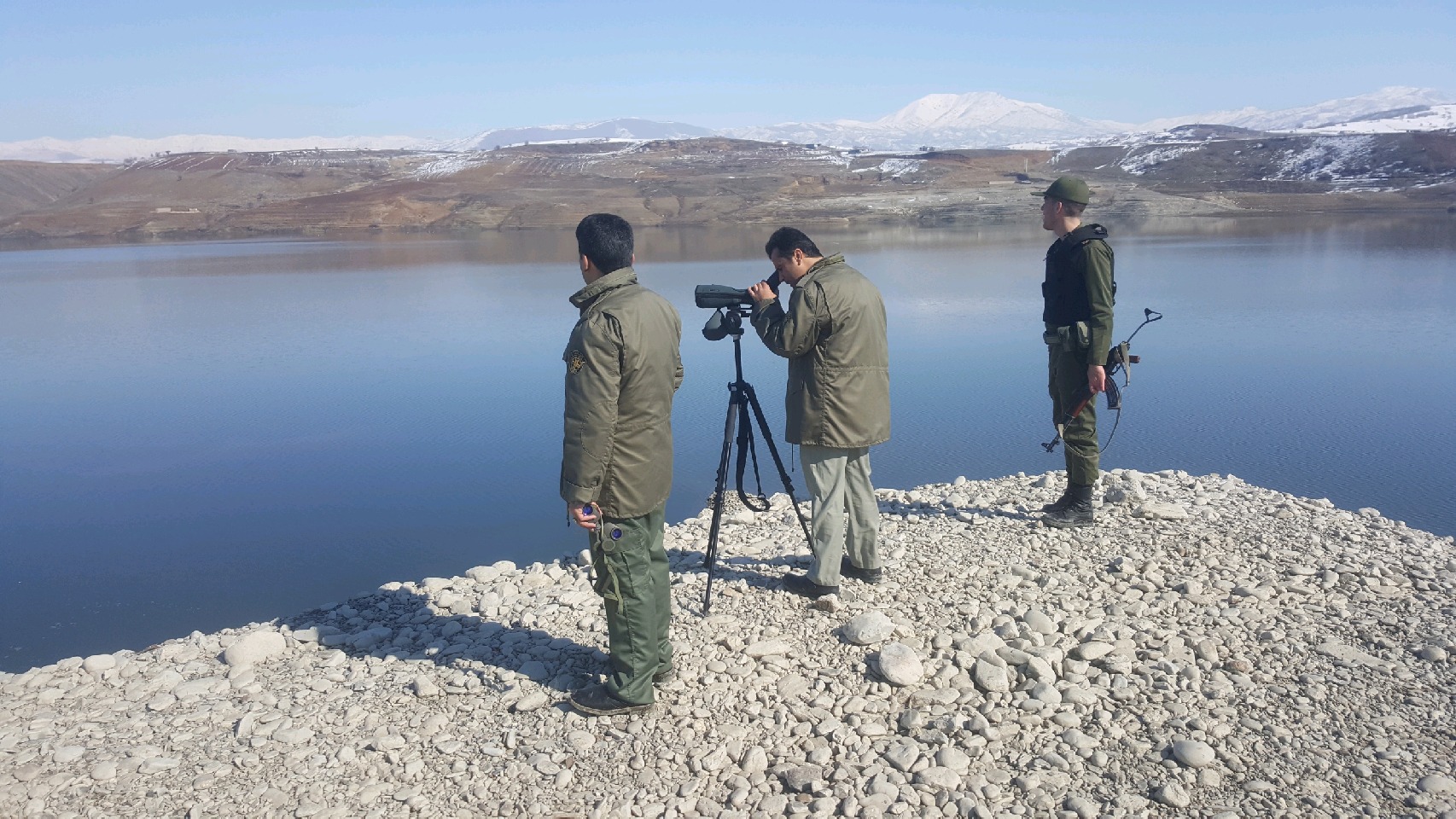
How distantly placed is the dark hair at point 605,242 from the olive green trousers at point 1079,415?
9.01 ft

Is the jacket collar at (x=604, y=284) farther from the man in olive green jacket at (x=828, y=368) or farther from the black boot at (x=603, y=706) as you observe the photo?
the black boot at (x=603, y=706)

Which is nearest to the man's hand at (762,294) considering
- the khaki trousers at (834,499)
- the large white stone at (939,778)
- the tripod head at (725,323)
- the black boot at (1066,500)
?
the tripod head at (725,323)

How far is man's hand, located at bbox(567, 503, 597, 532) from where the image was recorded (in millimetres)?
3418

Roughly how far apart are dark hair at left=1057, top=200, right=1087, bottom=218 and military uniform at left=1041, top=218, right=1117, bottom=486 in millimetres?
86

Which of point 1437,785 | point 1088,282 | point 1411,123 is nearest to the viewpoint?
point 1437,785

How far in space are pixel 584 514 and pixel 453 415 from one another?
Answer: 283 inches

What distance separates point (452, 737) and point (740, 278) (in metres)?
16.4

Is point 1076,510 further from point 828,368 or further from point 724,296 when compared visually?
point 724,296

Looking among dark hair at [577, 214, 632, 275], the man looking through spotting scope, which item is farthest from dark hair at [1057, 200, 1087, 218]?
dark hair at [577, 214, 632, 275]

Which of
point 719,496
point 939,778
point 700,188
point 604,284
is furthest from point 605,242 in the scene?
point 700,188

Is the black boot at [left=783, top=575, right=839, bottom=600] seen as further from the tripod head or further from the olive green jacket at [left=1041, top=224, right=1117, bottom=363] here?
the olive green jacket at [left=1041, top=224, right=1117, bottom=363]

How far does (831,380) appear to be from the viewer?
425 centimetres

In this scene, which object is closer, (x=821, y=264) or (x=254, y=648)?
(x=821, y=264)

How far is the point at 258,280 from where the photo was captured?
2309cm
